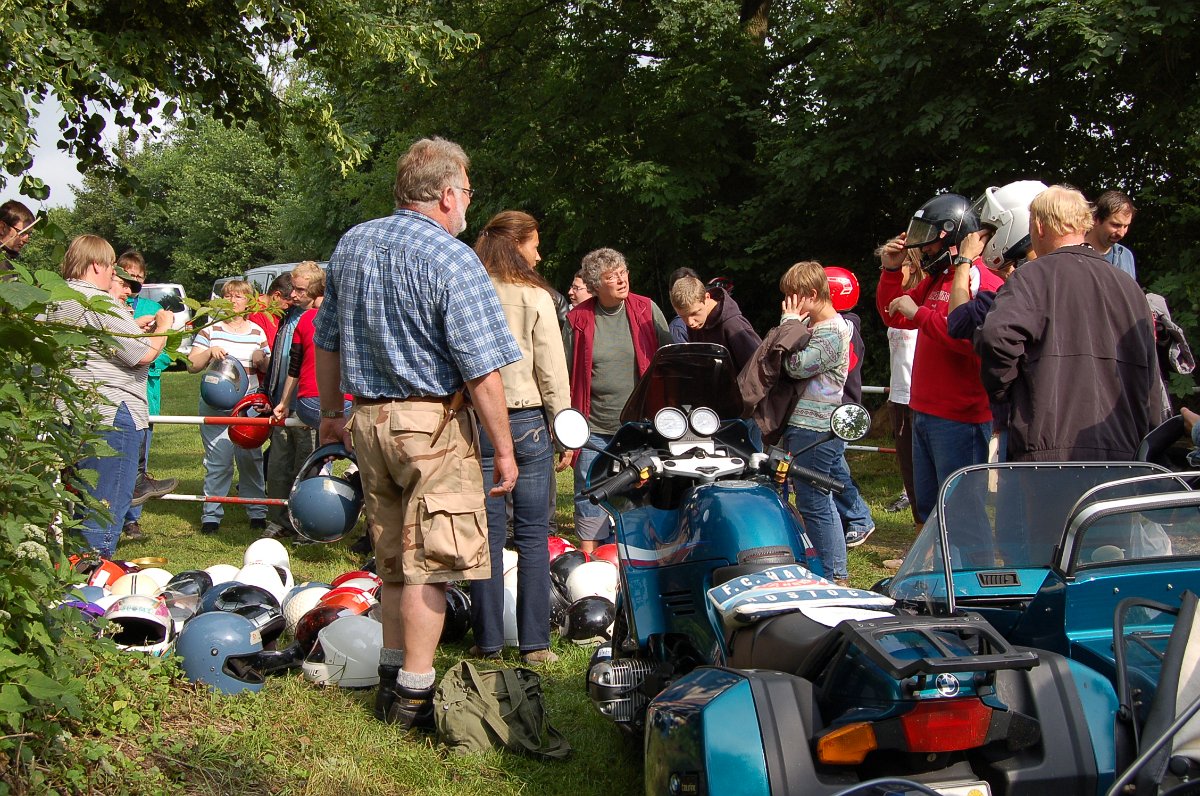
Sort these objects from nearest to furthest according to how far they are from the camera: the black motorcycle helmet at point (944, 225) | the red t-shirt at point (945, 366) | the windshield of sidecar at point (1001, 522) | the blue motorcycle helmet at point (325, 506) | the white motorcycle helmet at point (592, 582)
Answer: the windshield of sidecar at point (1001, 522), the black motorcycle helmet at point (944, 225), the red t-shirt at point (945, 366), the white motorcycle helmet at point (592, 582), the blue motorcycle helmet at point (325, 506)

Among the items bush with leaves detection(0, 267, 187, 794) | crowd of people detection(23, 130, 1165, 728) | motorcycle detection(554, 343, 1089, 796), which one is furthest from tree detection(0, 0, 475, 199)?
motorcycle detection(554, 343, 1089, 796)

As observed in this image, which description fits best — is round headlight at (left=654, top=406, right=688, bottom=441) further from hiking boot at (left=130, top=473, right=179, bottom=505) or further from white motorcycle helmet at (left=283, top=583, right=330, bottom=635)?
hiking boot at (left=130, top=473, right=179, bottom=505)

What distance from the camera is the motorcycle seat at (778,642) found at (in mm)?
2443

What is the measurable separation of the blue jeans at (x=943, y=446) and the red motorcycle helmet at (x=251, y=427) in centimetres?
497

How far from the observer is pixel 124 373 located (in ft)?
20.9

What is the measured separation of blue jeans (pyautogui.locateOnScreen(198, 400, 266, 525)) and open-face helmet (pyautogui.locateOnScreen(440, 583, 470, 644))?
3.96 metres

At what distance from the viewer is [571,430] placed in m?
3.61

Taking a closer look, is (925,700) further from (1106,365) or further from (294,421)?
(294,421)

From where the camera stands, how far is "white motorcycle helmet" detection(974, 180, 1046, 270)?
5.03 m

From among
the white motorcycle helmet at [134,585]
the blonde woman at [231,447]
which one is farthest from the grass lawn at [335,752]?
the blonde woman at [231,447]

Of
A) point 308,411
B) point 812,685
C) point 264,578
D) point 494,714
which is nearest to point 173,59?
point 308,411

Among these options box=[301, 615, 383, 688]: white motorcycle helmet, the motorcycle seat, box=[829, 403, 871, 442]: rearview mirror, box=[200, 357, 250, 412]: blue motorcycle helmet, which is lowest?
box=[301, 615, 383, 688]: white motorcycle helmet

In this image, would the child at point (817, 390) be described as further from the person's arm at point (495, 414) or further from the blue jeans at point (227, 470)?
the blue jeans at point (227, 470)

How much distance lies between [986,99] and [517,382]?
7.51m
